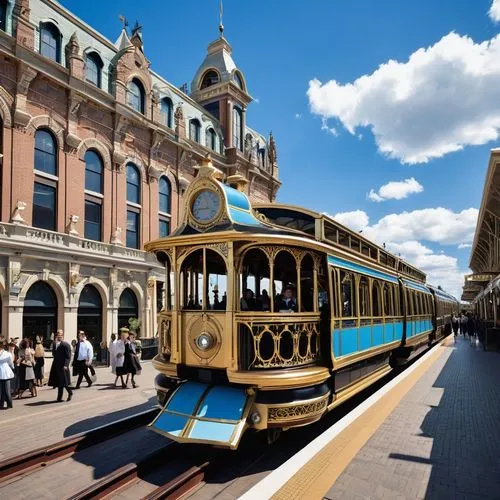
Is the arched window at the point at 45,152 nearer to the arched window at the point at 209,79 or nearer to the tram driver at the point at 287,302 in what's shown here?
the tram driver at the point at 287,302

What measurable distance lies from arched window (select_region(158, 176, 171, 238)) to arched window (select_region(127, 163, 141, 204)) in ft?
5.05

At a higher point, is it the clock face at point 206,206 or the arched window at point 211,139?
the arched window at point 211,139

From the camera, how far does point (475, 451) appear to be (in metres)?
5.55

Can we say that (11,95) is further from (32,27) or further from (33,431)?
(33,431)

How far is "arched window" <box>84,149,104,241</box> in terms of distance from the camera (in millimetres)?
18359

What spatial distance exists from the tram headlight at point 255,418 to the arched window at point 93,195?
49.4ft

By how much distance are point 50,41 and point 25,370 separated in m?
14.6

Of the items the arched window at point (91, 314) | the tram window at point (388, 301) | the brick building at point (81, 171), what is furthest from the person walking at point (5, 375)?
the arched window at point (91, 314)

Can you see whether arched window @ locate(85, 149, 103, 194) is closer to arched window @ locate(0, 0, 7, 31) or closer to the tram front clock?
arched window @ locate(0, 0, 7, 31)

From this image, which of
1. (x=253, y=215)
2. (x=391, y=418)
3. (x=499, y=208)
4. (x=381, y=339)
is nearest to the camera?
(x=253, y=215)

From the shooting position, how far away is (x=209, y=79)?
3031 centimetres

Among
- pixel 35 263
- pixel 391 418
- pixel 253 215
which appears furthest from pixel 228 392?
pixel 35 263

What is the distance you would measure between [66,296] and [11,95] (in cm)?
817

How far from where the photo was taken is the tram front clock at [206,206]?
614cm
